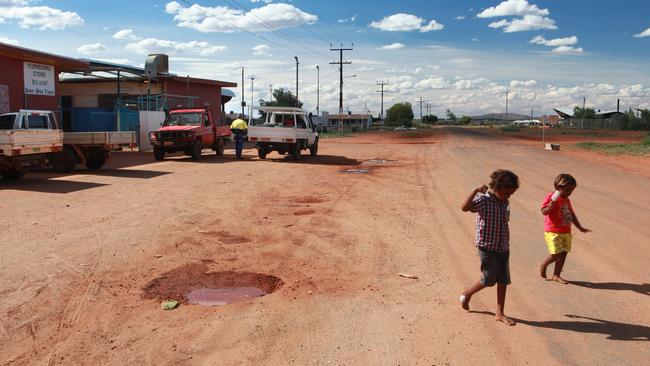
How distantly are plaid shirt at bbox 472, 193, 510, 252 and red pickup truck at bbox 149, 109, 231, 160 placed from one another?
1912 cm

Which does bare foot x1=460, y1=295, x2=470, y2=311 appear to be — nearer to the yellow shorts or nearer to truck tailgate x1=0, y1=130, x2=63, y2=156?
the yellow shorts

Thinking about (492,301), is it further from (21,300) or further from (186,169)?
(186,169)

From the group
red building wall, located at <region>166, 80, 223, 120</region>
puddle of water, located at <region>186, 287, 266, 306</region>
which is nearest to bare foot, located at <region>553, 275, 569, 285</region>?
puddle of water, located at <region>186, 287, 266, 306</region>

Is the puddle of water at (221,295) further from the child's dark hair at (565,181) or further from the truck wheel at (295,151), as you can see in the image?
the truck wheel at (295,151)

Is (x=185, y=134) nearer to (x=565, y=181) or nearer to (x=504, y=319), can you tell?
(x=565, y=181)

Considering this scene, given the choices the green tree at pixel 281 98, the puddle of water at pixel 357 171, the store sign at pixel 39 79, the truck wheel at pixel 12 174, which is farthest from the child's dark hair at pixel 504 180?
the green tree at pixel 281 98

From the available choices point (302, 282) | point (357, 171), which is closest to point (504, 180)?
point (302, 282)

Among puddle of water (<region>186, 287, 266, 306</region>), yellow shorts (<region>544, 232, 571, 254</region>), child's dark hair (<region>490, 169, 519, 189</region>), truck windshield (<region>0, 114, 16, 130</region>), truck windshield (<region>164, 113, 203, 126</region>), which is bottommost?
puddle of water (<region>186, 287, 266, 306</region>)

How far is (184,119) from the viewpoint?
80.3 feet

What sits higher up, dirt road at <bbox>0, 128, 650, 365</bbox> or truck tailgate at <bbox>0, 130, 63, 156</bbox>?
truck tailgate at <bbox>0, 130, 63, 156</bbox>

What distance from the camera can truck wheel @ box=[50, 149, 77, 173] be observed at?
58.6ft

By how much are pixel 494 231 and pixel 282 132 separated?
1925 centimetres

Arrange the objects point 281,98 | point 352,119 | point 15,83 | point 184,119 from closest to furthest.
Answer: point 15,83
point 184,119
point 281,98
point 352,119

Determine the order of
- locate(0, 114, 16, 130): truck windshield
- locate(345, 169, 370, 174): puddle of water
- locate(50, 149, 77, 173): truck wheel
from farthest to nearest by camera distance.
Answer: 1. locate(345, 169, 370, 174): puddle of water
2. locate(50, 149, 77, 173): truck wheel
3. locate(0, 114, 16, 130): truck windshield
